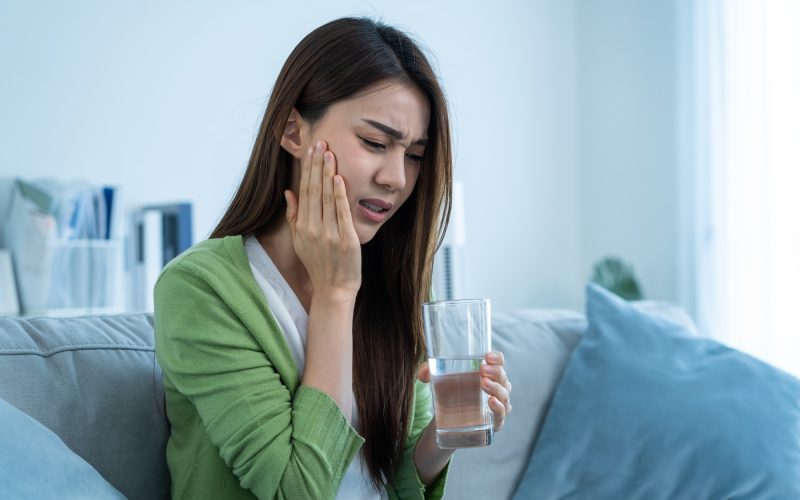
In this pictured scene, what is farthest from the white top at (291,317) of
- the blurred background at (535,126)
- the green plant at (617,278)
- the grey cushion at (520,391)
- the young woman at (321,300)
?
the green plant at (617,278)

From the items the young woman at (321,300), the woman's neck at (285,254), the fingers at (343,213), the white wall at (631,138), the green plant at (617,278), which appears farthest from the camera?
the white wall at (631,138)

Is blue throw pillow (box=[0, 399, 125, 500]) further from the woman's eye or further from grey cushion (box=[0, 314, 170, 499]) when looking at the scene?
the woman's eye

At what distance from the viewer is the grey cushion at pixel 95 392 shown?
1254 millimetres

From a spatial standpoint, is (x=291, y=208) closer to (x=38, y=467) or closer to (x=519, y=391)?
(x=38, y=467)

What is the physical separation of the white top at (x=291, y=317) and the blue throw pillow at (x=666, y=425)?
1.47 ft

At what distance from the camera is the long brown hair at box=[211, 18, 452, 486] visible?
1376mm

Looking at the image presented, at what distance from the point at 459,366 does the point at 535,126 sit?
3.53 metres

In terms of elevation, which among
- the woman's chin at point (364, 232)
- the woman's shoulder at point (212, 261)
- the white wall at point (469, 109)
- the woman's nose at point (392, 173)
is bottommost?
the woman's shoulder at point (212, 261)

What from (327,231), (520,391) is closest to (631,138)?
(520,391)

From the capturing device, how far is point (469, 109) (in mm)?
4176

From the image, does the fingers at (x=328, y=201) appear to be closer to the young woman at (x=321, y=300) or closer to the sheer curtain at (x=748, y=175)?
the young woman at (x=321, y=300)

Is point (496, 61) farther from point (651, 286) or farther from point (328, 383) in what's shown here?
point (328, 383)

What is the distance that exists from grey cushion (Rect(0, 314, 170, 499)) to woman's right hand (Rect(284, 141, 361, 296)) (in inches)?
13.0

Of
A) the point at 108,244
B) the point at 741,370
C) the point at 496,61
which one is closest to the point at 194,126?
the point at 108,244
